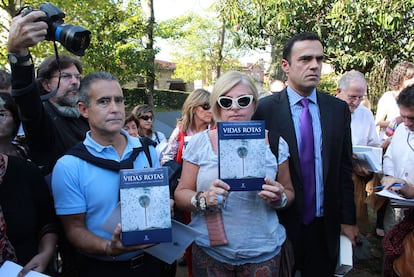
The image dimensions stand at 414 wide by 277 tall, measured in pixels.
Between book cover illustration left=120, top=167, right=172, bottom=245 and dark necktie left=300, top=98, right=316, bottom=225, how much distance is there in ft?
3.85

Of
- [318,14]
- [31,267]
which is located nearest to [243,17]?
[318,14]

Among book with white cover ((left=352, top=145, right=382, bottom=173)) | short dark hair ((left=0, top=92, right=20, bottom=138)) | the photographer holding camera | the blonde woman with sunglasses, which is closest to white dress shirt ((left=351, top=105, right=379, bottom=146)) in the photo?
book with white cover ((left=352, top=145, right=382, bottom=173))

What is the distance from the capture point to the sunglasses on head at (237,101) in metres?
2.18

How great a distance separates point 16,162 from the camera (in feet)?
6.41

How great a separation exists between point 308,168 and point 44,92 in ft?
7.05

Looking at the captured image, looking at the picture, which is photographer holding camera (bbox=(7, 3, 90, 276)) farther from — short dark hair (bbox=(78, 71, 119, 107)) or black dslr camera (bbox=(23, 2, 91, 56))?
short dark hair (bbox=(78, 71, 119, 107))

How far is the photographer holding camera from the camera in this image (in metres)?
1.92

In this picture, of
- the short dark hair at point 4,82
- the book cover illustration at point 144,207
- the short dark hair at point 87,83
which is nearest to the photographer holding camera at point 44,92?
the short dark hair at point 87,83

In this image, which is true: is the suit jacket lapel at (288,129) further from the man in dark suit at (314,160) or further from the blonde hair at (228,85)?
the blonde hair at (228,85)

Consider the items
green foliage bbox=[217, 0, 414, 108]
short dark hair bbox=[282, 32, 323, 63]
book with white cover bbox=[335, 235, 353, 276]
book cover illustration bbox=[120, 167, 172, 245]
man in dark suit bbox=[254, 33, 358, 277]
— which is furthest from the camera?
green foliage bbox=[217, 0, 414, 108]

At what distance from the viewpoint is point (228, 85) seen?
2188 millimetres

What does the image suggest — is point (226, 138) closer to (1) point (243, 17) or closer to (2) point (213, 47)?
(1) point (243, 17)

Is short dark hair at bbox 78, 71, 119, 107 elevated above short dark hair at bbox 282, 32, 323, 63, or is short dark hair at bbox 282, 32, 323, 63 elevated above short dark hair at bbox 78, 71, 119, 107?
short dark hair at bbox 282, 32, 323, 63

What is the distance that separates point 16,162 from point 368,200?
3372 mm
